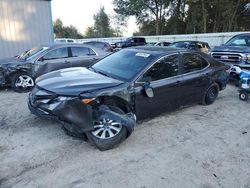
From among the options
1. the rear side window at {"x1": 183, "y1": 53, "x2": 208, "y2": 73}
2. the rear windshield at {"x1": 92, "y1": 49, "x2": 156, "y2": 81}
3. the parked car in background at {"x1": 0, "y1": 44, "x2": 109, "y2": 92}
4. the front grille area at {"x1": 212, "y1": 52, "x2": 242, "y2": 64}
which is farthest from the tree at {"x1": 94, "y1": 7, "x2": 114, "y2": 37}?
the rear windshield at {"x1": 92, "y1": 49, "x2": 156, "y2": 81}

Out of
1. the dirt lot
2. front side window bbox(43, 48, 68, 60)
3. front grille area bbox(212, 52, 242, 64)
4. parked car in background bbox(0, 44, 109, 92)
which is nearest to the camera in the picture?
the dirt lot

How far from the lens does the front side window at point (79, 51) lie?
747cm

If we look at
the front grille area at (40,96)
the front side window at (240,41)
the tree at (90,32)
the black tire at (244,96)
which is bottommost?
the black tire at (244,96)

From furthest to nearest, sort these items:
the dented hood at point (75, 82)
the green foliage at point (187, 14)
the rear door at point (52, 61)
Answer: the green foliage at point (187, 14) < the rear door at point (52, 61) < the dented hood at point (75, 82)

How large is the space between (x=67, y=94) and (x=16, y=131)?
1460mm

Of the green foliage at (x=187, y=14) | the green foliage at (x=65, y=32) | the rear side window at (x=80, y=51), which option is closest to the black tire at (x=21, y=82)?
the rear side window at (x=80, y=51)

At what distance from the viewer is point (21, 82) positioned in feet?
22.5

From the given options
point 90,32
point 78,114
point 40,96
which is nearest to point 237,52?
point 78,114

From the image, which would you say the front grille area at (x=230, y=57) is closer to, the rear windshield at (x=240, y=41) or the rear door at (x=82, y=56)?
the rear windshield at (x=240, y=41)

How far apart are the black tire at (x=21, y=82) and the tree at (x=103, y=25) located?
4879 centimetres

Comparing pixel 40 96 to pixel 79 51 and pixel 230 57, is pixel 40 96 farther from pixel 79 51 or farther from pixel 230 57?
pixel 230 57

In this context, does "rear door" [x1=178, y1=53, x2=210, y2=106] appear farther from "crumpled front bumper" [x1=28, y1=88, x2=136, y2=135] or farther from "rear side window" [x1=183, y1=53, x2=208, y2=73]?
"crumpled front bumper" [x1=28, y1=88, x2=136, y2=135]

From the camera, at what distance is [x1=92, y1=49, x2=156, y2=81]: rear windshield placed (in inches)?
166

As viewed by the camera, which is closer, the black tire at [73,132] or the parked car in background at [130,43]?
the black tire at [73,132]
